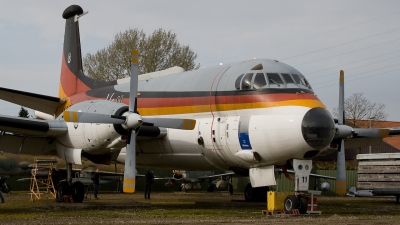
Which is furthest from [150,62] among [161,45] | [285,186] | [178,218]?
[178,218]

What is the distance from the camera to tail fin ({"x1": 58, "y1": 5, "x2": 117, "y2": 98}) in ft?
77.5

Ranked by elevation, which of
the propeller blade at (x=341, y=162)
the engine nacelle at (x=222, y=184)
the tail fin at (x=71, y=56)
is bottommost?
the engine nacelle at (x=222, y=184)

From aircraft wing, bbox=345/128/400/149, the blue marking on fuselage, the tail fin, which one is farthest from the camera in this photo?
the tail fin

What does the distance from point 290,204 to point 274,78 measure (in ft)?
11.6

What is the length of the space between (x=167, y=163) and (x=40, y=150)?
4472mm

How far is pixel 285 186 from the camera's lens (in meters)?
38.7

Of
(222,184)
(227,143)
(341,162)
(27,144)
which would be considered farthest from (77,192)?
(222,184)

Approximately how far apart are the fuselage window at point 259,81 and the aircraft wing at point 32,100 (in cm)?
869

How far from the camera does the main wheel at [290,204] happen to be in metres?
14.8

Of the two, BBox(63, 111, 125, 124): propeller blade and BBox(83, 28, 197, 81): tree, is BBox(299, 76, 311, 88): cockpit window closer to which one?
BBox(63, 111, 125, 124): propeller blade

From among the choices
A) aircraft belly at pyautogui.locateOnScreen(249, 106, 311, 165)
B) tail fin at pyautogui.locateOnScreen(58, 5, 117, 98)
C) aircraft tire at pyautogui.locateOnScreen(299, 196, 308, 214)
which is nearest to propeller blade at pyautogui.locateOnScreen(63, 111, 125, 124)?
aircraft belly at pyautogui.locateOnScreen(249, 106, 311, 165)

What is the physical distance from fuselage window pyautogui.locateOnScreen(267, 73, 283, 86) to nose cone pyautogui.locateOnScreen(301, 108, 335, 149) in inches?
64.3

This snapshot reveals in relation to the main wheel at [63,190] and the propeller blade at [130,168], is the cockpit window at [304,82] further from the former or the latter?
the main wheel at [63,190]

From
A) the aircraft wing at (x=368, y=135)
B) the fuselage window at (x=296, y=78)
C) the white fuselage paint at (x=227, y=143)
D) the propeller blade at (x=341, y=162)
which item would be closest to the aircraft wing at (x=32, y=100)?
the white fuselage paint at (x=227, y=143)
